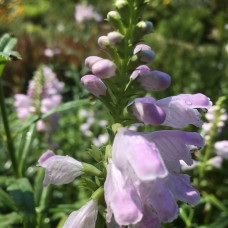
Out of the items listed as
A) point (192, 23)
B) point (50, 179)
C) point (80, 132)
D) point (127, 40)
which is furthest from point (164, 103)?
point (192, 23)

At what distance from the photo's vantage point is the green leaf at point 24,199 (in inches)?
56.1

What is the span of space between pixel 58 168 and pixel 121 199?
293mm

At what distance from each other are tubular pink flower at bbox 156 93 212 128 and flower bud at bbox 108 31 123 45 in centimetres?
25

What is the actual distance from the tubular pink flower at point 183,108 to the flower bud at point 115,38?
0.81ft

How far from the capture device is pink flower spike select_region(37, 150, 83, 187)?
38.6 inches

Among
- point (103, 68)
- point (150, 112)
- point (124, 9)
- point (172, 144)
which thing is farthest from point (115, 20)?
point (172, 144)

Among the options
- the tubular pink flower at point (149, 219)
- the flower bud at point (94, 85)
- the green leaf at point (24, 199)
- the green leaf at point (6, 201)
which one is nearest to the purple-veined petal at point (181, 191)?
the tubular pink flower at point (149, 219)

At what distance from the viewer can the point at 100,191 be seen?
96cm

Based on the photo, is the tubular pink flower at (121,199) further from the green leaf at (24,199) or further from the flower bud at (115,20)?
the green leaf at (24,199)

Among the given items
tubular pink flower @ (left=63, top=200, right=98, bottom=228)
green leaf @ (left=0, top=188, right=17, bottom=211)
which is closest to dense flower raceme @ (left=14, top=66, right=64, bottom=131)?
green leaf @ (left=0, top=188, right=17, bottom=211)

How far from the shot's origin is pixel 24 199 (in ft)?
4.96

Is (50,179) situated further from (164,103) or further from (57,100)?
(57,100)

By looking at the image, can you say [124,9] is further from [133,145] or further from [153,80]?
[133,145]

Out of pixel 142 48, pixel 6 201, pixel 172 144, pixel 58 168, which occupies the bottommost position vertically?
pixel 6 201
